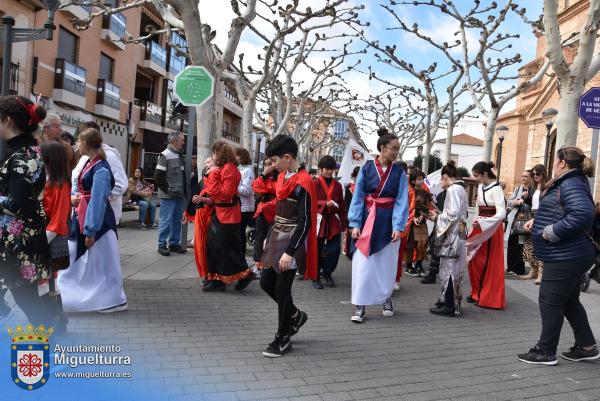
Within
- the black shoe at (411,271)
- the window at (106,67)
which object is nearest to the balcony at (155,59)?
the window at (106,67)

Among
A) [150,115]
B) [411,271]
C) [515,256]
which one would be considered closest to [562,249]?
[411,271]

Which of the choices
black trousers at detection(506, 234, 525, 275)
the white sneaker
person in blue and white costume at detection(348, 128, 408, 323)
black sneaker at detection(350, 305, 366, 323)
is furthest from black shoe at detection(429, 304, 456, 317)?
black trousers at detection(506, 234, 525, 275)

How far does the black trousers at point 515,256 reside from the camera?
9.77 m

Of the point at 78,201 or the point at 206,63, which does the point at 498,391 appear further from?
the point at 206,63

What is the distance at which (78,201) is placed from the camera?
17.4ft

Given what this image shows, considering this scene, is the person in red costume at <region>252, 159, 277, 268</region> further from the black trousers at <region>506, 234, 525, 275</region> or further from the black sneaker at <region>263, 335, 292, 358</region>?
the black trousers at <region>506, 234, 525, 275</region>

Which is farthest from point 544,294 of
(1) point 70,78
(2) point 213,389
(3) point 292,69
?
(1) point 70,78

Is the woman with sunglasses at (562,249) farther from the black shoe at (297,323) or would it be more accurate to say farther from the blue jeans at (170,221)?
the blue jeans at (170,221)

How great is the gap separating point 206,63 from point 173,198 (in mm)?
2441

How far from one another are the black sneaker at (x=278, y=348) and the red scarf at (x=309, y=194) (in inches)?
22.6

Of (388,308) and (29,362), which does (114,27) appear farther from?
(29,362)

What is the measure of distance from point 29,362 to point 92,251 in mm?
2042

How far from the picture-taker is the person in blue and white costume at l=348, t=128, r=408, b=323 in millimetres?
5824

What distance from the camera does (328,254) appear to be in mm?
7977
